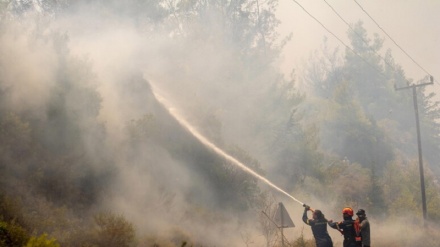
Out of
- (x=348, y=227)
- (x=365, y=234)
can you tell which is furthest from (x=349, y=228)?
(x=365, y=234)

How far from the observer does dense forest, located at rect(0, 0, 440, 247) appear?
12.8m

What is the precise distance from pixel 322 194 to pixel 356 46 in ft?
159

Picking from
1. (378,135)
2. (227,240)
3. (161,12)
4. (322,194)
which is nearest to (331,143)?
(378,135)

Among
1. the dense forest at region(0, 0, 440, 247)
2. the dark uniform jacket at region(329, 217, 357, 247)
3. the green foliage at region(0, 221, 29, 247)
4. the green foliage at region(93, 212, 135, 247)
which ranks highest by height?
the dense forest at region(0, 0, 440, 247)

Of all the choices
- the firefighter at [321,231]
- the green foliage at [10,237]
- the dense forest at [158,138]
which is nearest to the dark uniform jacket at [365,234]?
the firefighter at [321,231]

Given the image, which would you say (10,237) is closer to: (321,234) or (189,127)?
(321,234)

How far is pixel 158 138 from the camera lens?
18766 mm

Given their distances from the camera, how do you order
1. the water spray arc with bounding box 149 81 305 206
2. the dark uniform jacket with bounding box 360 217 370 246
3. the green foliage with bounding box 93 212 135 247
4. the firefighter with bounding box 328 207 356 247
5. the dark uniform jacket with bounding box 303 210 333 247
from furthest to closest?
1. the water spray arc with bounding box 149 81 305 206
2. the green foliage with bounding box 93 212 135 247
3. the dark uniform jacket with bounding box 360 217 370 246
4. the firefighter with bounding box 328 207 356 247
5. the dark uniform jacket with bounding box 303 210 333 247

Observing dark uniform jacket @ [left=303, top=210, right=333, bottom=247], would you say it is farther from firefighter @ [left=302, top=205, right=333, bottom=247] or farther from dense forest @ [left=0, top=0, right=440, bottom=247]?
dense forest @ [left=0, top=0, right=440, bottom=247]

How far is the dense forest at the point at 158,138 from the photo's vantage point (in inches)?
504

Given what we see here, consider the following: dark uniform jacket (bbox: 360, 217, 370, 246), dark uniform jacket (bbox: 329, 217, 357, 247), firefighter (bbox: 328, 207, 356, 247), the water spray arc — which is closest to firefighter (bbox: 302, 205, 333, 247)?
firefighter (bbox: 328, 207, 356, 247)

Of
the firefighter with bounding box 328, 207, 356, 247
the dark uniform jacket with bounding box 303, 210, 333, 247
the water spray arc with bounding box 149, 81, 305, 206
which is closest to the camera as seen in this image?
the dark uniform jacket with bounding box 303, 210, 333, 247

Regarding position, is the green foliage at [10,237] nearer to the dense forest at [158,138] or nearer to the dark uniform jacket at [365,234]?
the dense forest at [158,138]

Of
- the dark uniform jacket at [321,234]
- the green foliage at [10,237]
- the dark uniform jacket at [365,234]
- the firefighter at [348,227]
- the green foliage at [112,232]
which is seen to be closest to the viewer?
the green foliage at [10,237]
